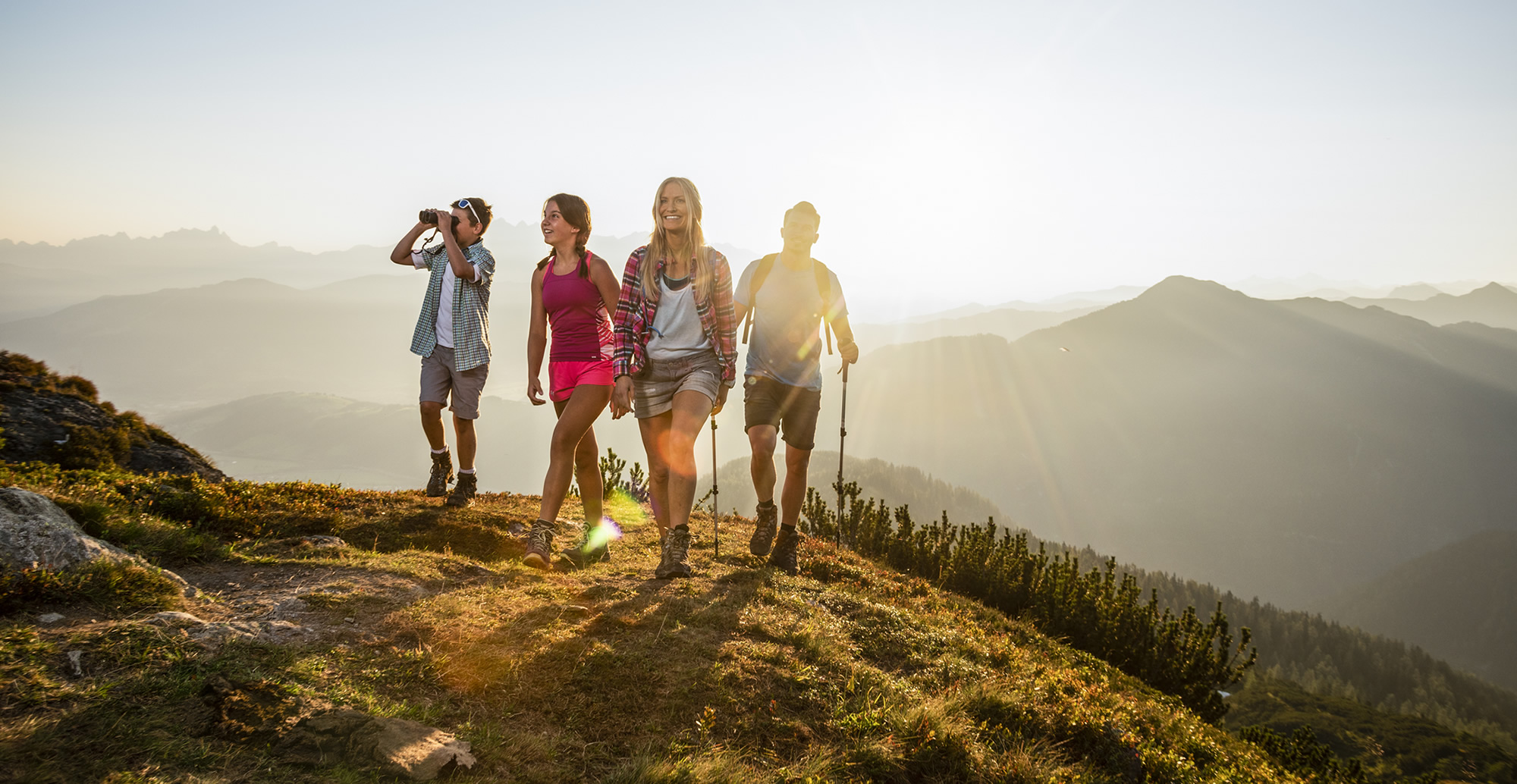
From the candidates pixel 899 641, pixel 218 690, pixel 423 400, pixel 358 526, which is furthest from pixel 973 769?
pixel 423 400

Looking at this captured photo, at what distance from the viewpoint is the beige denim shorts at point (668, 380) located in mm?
5090

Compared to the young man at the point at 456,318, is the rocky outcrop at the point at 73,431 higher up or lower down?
lower down

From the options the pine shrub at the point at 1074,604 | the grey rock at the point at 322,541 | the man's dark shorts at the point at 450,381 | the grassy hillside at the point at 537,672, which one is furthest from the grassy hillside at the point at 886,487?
the grey rock at the point at 322,541

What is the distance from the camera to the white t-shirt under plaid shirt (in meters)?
6.50

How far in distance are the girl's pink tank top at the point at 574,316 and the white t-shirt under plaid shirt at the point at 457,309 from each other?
51.9 inches

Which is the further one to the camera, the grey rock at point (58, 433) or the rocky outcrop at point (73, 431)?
the rocky outcrop at point (73, 431)

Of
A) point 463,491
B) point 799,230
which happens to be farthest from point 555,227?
point 463,491

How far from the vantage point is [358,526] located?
544 centimetres

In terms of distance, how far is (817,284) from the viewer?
6.06 meters

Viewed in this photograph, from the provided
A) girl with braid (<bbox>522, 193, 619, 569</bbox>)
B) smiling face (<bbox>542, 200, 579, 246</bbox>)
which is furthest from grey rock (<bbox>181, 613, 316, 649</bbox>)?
smiling face (<bbox>542, 200, 579, 246</bbox>)

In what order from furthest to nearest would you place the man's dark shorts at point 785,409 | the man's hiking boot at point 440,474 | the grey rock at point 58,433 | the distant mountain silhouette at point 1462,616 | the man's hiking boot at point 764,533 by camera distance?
the distant mountain silhouette at point 1462,616, the man's hiking boot at point 440,474, the man's hiking boot at point 764,533, the man's dark shorts at point 785,409, the grey rock at point 58,433

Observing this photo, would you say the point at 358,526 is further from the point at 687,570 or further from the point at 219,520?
the point at 687,570

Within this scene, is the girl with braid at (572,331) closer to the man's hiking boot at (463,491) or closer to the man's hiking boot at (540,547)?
the man's hiking boot at (540,547)

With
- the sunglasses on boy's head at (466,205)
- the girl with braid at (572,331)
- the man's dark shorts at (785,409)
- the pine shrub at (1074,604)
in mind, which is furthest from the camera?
the pine shrub at (1074,604)
